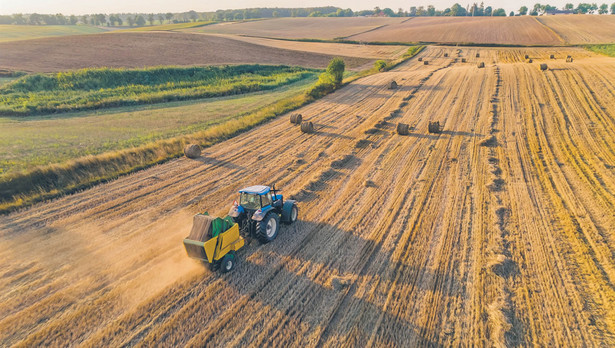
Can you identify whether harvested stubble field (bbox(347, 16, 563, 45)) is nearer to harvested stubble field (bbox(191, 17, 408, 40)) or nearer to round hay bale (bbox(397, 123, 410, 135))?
Answer: harvested stubble field (bbox(191, 17, 408, 40))

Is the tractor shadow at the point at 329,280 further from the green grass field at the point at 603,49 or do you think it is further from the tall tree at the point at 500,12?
the tall tree at the point at 500,12

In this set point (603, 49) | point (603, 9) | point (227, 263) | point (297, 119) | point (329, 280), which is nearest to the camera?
point (329, 280)

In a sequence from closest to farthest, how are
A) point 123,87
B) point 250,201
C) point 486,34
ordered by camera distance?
point 250,201, point 123,87, point 486,34

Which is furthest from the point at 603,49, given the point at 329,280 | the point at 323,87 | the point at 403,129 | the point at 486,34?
the point at 329,280

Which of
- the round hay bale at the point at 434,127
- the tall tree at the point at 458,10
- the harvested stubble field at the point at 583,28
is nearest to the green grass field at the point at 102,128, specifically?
the round hay bale at the point at 434,127

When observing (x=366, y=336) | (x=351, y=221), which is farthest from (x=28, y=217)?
(x=366, y=336)

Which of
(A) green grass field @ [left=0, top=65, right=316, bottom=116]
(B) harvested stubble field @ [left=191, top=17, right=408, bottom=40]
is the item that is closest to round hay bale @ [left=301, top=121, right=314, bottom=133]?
(A) green grass field @ [left=0, top=65, right=316, bottom=116]

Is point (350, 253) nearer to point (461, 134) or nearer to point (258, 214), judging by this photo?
point (258, 214)

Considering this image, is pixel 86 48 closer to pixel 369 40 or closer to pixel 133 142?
pixel 133 142
